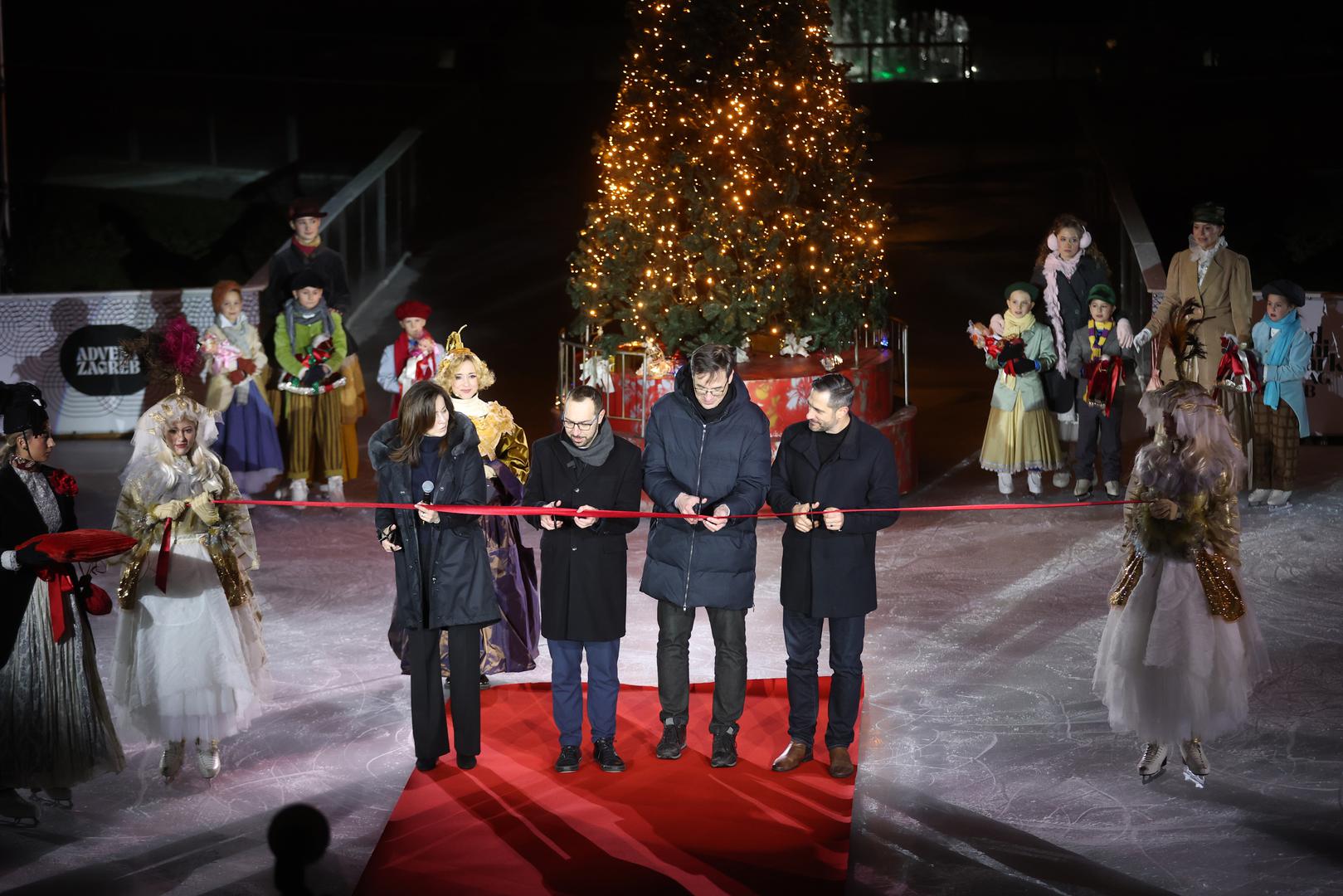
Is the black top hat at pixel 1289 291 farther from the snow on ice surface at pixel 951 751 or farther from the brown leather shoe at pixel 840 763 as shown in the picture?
the brown leather shoe at pixel 840 763

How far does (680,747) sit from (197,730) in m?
2.12

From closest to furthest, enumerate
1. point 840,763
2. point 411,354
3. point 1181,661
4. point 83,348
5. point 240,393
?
point 1181,661 < point 840,763 < point 411,354 < point 240,393 < point 83,348

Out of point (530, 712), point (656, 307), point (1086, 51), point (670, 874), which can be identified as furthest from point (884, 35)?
point (670, 874)

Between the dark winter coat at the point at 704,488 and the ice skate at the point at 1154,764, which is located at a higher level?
the dark winter coat at the point at 704,488

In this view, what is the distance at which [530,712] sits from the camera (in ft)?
27.1

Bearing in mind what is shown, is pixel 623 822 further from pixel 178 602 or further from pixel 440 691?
→ pixel 178 602

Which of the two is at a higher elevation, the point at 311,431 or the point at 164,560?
the point at 311,431

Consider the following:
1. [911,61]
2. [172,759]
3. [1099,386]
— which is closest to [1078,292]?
[1099,386]

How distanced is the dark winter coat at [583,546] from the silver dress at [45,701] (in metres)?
1.96

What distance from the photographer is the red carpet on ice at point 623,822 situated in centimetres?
638

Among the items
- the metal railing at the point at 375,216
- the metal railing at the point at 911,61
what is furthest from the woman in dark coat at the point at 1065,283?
the metal railing at the point at 911,61

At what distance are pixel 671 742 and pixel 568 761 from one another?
0.49 meters

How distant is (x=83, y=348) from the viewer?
14625mm

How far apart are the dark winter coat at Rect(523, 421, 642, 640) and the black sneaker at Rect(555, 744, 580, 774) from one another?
49 centimetres
